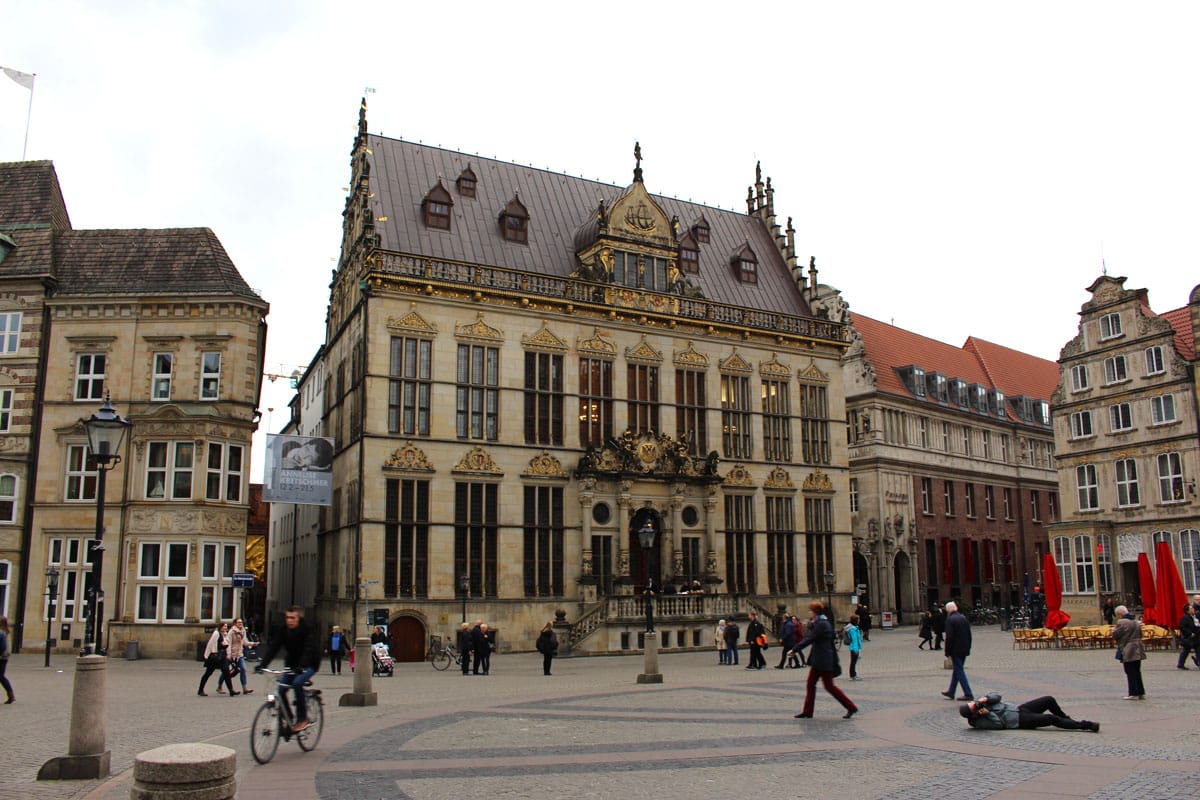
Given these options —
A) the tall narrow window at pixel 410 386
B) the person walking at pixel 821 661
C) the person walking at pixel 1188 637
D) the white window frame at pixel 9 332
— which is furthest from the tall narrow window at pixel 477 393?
the person walking at pixel 821 661

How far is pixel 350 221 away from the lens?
45.8 m

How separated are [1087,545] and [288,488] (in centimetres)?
3681

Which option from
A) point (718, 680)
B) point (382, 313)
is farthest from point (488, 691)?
point (382, 313)

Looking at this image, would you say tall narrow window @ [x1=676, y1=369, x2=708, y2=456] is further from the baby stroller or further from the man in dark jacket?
the man in dark jacket

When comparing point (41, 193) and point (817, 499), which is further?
point (817, 499)

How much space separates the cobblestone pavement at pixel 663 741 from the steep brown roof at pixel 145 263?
1680cm

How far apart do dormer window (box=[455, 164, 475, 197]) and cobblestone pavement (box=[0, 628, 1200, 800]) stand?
2586 cm

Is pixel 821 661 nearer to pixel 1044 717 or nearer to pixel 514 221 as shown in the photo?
pixel 1044 717

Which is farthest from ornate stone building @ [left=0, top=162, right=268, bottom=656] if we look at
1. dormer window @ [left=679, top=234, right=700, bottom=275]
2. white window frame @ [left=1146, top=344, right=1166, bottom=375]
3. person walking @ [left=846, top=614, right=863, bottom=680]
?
white window frame @ [left=1146, top=344, right=1166, bottom=375]

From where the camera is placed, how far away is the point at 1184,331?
155 feet

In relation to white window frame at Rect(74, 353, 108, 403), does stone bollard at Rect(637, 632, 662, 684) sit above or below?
below

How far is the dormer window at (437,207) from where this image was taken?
4319 centimetres

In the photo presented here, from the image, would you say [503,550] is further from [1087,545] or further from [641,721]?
[1087,545]

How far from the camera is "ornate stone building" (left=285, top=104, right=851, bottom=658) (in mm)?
38812
